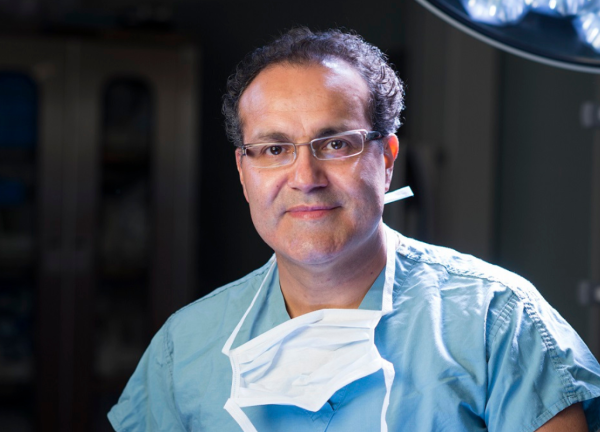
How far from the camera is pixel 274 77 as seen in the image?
1140mm

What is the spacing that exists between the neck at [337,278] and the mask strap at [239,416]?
205 millimetres

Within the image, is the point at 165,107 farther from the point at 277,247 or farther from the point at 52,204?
the point at 277,247

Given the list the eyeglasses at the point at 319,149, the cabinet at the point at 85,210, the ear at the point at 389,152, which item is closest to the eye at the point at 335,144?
the eyeglasses at the point at 319,149

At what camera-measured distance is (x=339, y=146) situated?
43.4 inches

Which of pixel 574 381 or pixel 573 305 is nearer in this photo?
pixel 574 381

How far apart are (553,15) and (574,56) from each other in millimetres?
50

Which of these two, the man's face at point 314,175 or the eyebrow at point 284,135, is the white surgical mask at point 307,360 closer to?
the man's face at point 314,175

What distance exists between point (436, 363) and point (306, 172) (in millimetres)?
351

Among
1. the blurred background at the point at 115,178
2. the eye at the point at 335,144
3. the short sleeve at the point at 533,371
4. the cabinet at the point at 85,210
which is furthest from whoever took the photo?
the cabinet at the point at 85,210

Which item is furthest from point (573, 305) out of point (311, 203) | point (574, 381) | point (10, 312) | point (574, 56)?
point (10, 312)

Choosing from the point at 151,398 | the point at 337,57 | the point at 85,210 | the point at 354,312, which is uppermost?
the point at 337,57

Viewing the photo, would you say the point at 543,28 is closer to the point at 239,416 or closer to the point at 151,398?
the point at 239,416

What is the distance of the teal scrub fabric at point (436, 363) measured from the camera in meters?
1.02

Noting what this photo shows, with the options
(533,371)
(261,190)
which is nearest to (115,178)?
(261,190)
